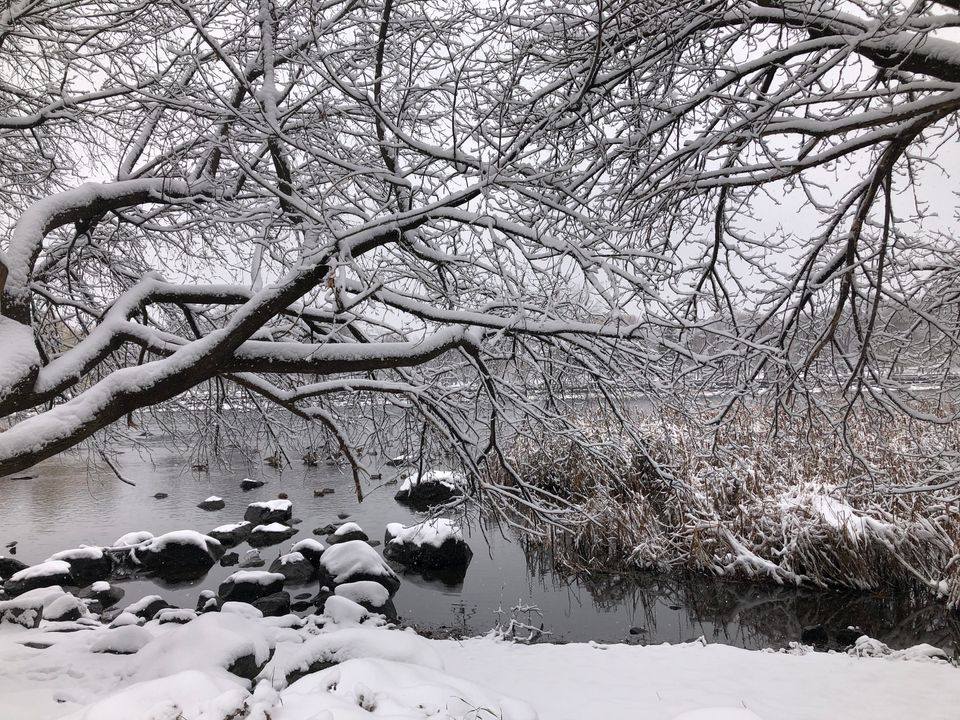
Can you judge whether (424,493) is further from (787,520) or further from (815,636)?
(815,636)

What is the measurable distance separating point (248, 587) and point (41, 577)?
134 inches

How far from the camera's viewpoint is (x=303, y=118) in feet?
17.1

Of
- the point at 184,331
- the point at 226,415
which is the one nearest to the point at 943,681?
the point at 226,415

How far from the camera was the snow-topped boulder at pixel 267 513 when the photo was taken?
13672 mm

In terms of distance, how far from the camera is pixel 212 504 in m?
15.1

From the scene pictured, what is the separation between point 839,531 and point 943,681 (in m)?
2.86

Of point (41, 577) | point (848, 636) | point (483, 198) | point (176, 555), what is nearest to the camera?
point (483, 198)

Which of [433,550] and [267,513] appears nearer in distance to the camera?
[433,550]

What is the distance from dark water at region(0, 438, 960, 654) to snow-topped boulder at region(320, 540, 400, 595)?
13.8 inches

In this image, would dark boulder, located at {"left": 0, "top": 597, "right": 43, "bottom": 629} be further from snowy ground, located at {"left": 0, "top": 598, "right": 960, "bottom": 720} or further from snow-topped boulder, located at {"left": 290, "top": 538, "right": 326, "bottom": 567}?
snow-topped boulder, located at {"left": 290, "top": 538, "right": 326, "bottom": 567}

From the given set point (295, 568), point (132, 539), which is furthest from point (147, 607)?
point (132, 539)

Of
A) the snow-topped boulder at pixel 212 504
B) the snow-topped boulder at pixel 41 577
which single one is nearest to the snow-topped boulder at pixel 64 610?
the snow-topped boulder at pixel 41 577

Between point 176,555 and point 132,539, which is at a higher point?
point 132,539

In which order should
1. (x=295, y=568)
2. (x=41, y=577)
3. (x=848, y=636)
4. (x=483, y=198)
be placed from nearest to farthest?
(x=483, y=198) < (x=848, y=636) < (x=41, y=577) < (x=295, y=568)
